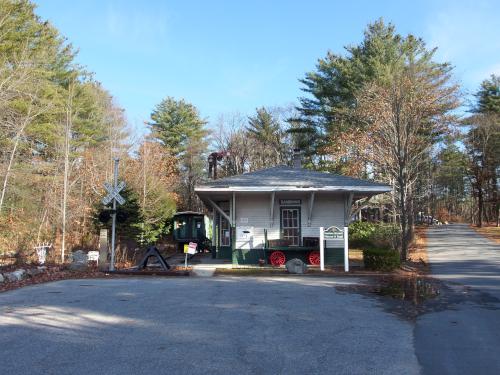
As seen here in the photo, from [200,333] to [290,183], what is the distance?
43.5ft

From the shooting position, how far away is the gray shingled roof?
62.0 ft

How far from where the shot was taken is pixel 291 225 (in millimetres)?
20219

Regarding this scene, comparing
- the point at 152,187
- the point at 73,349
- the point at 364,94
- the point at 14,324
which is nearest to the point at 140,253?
the point at 152,187

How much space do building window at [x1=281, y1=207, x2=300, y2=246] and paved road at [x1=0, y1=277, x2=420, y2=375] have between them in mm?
8596

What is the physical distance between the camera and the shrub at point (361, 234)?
2984cm

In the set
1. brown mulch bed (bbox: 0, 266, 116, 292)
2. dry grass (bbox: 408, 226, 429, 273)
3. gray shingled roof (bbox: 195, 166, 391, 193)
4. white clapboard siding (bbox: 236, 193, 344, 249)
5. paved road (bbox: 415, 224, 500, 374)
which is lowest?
paved road (bbox: 415, 224, 500, 374)

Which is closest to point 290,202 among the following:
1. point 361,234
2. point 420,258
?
point 420,258

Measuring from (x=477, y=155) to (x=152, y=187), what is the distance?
1446 inches

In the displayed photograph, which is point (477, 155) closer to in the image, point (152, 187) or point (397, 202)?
point (397, 202)

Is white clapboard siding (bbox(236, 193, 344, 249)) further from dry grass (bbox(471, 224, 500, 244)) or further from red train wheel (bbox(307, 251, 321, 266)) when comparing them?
dry grass (bbox(471, 224, 500, 244))

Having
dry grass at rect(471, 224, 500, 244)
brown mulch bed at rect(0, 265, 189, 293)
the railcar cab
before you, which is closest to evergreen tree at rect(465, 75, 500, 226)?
dry grass at rect(471, 224, 500, 244)

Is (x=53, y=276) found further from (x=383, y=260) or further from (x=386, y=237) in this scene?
(x=386, y=237)

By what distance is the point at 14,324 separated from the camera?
24.8ft

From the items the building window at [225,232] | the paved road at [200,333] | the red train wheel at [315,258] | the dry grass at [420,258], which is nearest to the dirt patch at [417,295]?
the paved road at [200,333]
